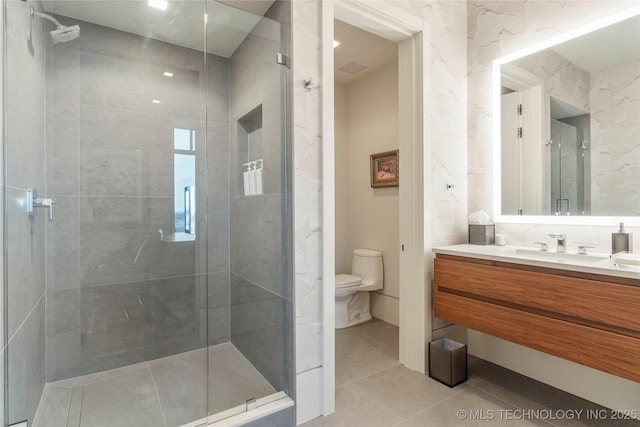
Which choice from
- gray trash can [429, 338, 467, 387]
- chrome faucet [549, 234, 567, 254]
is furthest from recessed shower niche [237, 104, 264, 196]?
chrome faucet [549, 234, 567, 254]

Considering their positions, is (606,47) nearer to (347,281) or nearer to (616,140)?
(616,140)

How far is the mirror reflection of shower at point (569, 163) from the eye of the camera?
6.44 feet

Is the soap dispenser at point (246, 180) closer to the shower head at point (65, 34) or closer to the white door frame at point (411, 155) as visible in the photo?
the white door frame at point (411, 155)

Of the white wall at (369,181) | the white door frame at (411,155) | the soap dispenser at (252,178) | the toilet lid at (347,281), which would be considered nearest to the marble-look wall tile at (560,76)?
the white door frame at (411,155)

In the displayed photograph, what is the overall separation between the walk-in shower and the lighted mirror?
1.65 meters

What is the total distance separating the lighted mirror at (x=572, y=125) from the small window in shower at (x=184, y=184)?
2.15 m

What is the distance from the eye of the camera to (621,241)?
1.71 meters

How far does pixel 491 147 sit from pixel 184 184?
2.19 m

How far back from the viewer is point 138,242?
2.15 meters

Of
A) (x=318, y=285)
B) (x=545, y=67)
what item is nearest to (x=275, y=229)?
(x=318, y=285)

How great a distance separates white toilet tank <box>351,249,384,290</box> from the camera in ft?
10.7

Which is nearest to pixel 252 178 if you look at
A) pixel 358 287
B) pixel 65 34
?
pixel 65 34

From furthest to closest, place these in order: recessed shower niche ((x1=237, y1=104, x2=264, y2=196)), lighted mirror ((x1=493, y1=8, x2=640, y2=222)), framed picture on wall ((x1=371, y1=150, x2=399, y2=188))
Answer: framed picture on wall ((x1=371, y1=150, x2=399, y2=188)), recessed shower niche ((x1=237, y1=104, x2=264, y2=196)), lighted mirror ((x1=493, y1=8, x2=640, y2=222))

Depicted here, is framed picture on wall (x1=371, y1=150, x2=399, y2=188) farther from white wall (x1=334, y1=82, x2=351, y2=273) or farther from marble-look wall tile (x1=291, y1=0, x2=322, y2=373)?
marble-look wall tile (x1=291, y1=0, x2=322, y2=373)
